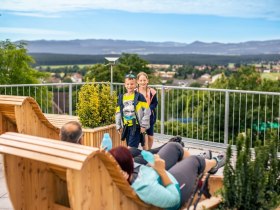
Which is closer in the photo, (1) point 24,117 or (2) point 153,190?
(2) point 153,190

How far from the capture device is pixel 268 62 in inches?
1629

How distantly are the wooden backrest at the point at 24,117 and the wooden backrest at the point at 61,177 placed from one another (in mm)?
1487

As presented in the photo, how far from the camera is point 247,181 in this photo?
3.17 metres

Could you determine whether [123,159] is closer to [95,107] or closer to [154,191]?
[154,191]

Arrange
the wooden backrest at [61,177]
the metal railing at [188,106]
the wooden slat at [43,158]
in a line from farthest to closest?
the metal railing at [188,106], the wooden backrest at [61,177], the wooden slat at [43,158]

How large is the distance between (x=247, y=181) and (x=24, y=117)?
2.88 metres

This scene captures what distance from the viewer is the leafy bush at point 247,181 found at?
3162 millimetres

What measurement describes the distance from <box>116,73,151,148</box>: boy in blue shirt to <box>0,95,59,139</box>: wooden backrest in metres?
0.94

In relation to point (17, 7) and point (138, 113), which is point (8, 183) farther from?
point (17, 7)

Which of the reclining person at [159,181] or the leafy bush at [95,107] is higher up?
the leafy bush at [95,107]

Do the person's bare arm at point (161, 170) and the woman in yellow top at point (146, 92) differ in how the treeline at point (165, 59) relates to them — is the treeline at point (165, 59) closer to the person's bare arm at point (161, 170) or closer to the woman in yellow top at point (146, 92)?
the woman in yellow top at point (146, 92)

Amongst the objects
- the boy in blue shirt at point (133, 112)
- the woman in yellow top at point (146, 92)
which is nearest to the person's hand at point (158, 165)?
the boy in blue shirt at point (133, 112)

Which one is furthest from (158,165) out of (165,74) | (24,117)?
(165,74)

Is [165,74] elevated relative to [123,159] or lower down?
lower down
